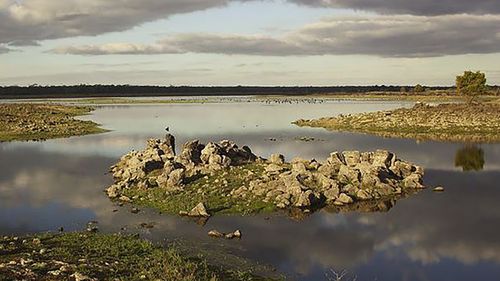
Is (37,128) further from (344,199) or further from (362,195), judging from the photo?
(362,195)

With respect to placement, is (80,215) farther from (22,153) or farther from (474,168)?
A: (474,168)

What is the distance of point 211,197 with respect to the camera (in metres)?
36.1

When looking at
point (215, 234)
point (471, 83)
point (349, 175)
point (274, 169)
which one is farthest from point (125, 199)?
point (471, 83)

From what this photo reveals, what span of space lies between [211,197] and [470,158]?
33032 millimetres

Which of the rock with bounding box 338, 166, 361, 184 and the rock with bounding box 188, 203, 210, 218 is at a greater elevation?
the rock with bounding box 338, 166, 361, 184

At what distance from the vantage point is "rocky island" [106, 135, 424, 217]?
35.2 m

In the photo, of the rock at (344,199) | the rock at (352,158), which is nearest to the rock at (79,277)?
the rock at (344,199)

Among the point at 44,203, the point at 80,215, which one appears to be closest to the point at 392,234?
the point at 80,215

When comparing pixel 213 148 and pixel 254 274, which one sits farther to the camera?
pixel 213 148

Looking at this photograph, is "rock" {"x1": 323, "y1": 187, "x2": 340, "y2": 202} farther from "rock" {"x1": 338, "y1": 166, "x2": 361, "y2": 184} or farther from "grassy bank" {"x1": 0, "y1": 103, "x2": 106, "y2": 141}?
"grassy bank" {"x1": 0, "y1": 103, "x2": 106, "y2": 141}

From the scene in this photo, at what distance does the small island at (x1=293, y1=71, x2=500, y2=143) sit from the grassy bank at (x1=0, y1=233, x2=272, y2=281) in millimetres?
57987

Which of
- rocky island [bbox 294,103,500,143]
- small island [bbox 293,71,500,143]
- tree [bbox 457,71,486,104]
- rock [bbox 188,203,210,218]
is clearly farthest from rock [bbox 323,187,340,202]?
tree [bbox 457,71,486,104]

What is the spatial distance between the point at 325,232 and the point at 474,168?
89.2 feet

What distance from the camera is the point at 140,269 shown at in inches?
832
